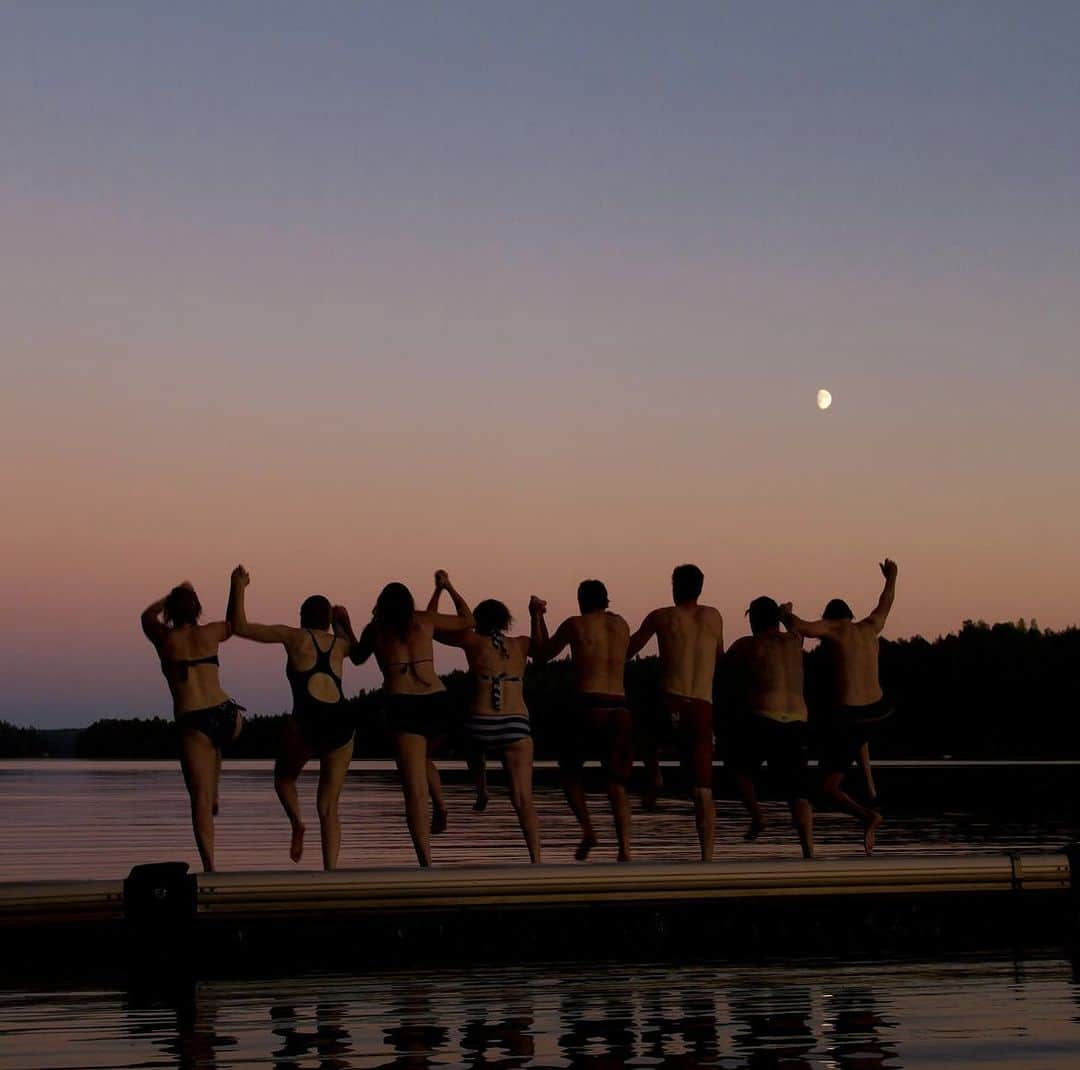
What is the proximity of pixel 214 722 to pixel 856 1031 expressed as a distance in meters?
6.98

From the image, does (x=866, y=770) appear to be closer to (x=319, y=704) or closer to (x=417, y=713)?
(x=417, y=713)

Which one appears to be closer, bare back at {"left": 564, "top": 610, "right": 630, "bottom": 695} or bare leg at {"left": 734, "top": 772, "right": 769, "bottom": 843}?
bare back at {"left": 564, "top": 610, "right": 630, "bottom": 695}

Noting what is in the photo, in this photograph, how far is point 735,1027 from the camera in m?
11.3

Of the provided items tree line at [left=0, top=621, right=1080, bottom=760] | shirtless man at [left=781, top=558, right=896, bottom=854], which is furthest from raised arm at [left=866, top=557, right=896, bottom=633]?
tree line at [left=0, top=621, right=1080, bottom=760]

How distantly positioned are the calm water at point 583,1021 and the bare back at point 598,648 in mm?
2901

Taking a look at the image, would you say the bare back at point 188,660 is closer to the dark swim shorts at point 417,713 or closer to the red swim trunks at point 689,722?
the dark swim shorts at point 417,713

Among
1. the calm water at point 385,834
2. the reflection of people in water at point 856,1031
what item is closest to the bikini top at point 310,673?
the reflection of people in water at point 856,1031

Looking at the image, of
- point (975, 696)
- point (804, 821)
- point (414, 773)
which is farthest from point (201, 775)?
point (975, 696)

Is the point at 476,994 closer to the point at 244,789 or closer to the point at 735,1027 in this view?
the point at 735,1027

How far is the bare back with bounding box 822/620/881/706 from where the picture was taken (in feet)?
59.2

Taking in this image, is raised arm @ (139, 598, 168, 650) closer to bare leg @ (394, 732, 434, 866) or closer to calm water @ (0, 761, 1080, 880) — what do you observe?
bare leg @ (394, 732, 434, 866)

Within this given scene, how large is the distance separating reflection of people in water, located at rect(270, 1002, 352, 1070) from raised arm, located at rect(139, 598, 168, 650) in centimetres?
445

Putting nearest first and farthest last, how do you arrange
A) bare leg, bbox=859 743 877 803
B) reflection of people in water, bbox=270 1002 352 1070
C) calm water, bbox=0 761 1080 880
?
reflection of people in water, bbox=270 1002 352 1070
bare leg, bbox=859 743 877 803
calm water, bbox=0 761 1080 880

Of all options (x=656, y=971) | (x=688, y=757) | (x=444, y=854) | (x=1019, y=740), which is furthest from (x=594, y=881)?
(x=1019, y=740)
